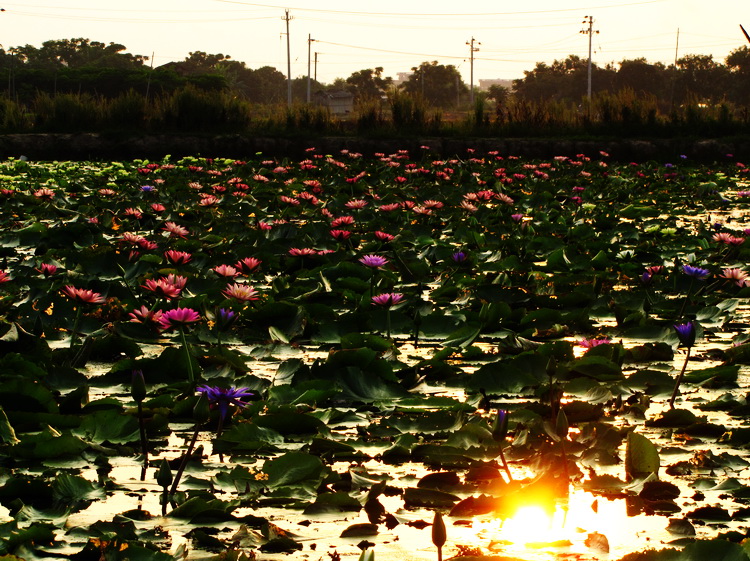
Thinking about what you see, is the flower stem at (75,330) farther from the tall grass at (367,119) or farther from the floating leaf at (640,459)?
the tall grass at (367,119)

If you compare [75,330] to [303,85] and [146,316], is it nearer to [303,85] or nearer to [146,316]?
[146,316]

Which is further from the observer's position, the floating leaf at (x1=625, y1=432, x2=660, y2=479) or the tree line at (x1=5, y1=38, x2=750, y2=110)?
the tree line at (x1=5, y1=38, x2=750, y2=110)

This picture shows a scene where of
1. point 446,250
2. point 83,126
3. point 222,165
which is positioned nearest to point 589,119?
point 222,165

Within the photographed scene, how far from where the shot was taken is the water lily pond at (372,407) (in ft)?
4.06

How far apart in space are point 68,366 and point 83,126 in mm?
12084

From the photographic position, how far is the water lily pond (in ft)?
4.06

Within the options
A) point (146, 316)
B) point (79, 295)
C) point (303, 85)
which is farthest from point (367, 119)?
point (303, 85)

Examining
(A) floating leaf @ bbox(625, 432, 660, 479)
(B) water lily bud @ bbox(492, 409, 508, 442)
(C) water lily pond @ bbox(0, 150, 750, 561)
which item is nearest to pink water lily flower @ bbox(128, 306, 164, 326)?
(C) water lily pond @ bbox(0, 150, 750, 561)

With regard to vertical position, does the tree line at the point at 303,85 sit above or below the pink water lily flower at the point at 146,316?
above

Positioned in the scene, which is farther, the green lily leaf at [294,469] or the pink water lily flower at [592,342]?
the pink water lily flower at [592,342]

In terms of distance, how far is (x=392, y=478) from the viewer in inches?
57.1

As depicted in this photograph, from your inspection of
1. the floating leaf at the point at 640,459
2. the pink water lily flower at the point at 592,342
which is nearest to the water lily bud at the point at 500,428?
the floating leaf at the point at 640,459

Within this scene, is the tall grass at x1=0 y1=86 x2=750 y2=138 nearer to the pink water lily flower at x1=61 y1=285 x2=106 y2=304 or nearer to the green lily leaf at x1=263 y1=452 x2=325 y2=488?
the pink water lily flower at x1=61 y1=285 x2=106 y2=304

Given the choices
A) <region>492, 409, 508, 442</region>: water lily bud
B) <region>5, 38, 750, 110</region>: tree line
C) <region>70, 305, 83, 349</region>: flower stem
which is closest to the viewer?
<region>492, 409, 508, 442</region>: water lily bud
